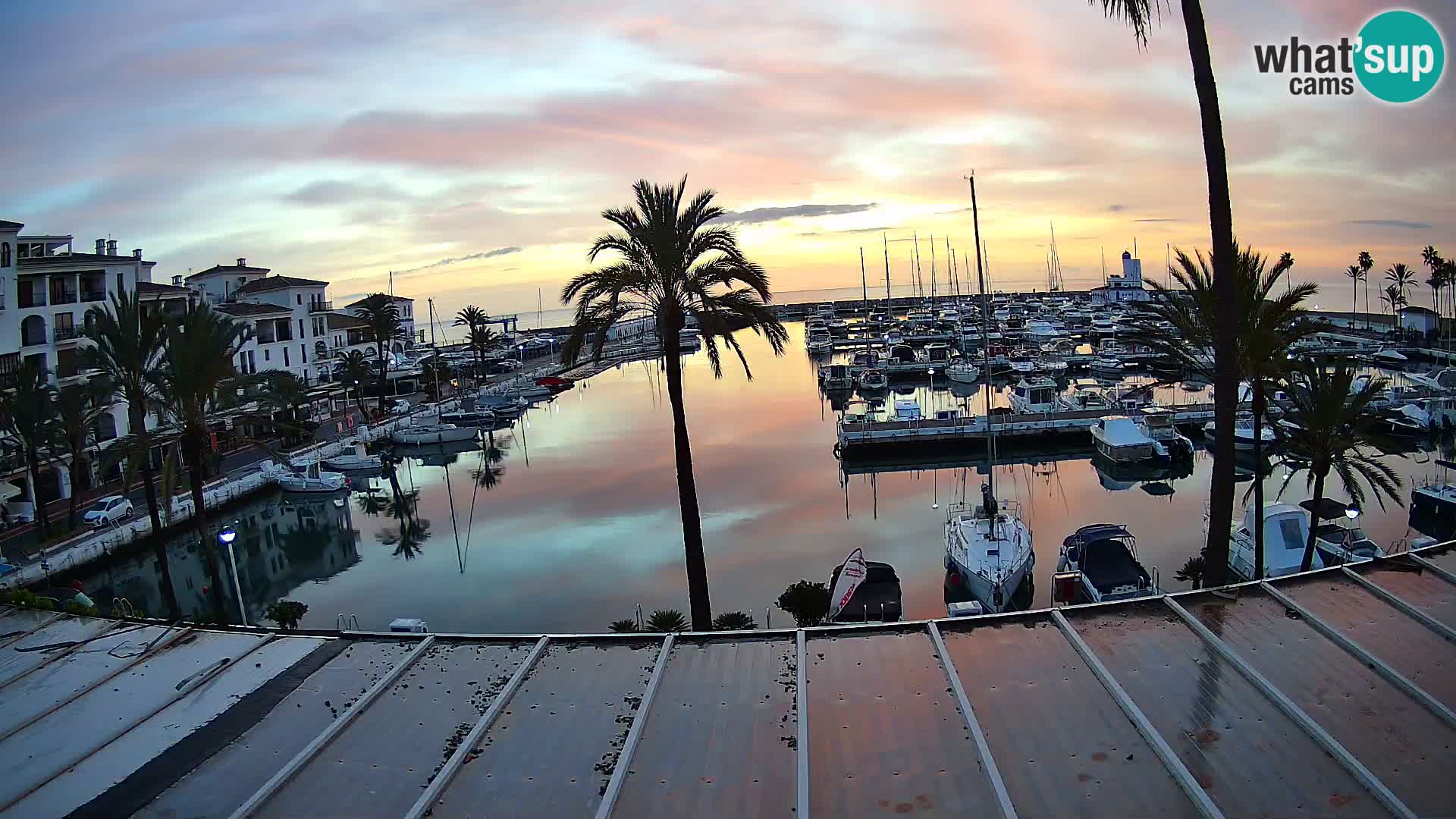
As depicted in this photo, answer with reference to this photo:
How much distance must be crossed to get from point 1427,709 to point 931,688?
13.5 feet

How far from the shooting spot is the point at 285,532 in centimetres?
3619

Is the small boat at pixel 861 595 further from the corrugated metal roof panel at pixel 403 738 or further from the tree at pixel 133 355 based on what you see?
the tree at pixel 133 355

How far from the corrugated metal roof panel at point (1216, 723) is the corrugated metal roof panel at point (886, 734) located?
0.92 meters

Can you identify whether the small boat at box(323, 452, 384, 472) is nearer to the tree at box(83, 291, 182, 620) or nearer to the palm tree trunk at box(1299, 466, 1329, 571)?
the tree at box(83, 291, 182, 620)

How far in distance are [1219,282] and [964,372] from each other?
55892 millimetres

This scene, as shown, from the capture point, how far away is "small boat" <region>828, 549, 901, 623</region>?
64.9 feet

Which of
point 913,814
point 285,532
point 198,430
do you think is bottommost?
point 285,532

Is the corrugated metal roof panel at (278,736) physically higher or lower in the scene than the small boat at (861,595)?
higher

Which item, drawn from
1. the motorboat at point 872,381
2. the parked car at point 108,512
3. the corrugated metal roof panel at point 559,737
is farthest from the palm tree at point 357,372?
the corrugated metal roof panel at point 559,737

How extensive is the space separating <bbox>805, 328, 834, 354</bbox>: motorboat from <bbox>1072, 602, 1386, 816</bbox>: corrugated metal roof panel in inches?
3413

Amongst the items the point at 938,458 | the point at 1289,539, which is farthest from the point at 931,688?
the point at 938,458

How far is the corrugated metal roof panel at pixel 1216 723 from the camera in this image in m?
6.46

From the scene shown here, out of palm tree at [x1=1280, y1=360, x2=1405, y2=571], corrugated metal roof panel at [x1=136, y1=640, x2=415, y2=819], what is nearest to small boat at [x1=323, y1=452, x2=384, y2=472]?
corrugated metal roof panel at [x1=136, y1=640, x2=415, y2=819]

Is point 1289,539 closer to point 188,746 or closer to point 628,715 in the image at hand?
point 628,715
